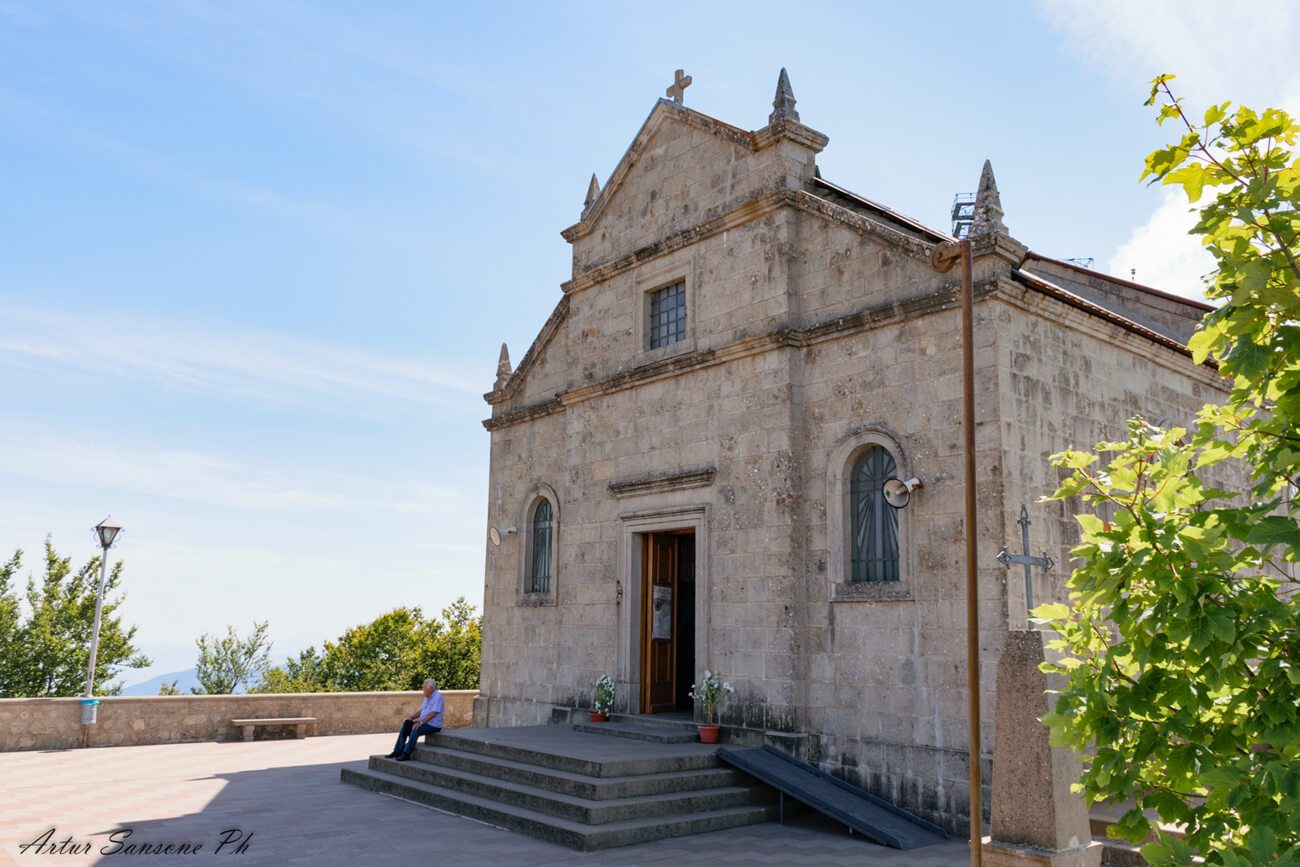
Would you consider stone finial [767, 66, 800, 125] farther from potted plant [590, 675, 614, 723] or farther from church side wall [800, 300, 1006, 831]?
potted plant [590, 675, 614, 723]

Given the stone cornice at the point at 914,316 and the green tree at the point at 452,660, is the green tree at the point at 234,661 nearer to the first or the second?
the green tree at the point at 452,660

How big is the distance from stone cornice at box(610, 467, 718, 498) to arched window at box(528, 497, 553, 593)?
108 inches

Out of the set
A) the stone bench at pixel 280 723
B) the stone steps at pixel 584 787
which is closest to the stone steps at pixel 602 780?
the stone steps at pixel 584 787

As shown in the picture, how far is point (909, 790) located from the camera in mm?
11070

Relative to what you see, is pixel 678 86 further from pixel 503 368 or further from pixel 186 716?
pixel 186 716

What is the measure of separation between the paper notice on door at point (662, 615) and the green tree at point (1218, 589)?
466 inches

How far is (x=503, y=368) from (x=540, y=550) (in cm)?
406

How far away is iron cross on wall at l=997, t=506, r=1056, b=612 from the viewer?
34.5ft

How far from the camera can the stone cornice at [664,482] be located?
14188mm

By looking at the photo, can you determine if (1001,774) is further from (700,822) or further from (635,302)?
(635,302)

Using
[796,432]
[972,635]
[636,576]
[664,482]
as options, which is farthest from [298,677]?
[972,635]

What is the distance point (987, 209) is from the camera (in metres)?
11.5

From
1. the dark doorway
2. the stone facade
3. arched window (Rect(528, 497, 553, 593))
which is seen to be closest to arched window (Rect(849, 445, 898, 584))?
the stone facade

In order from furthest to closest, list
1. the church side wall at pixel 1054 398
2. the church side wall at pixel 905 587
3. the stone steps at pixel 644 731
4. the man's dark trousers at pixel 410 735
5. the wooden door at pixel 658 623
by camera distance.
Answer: the wooden door at pixel 658 623 → the man's dark trousers at pixel 410 735 → the stone steps at pixel 644 731 → the church side wall at pixel 1054 398 → the church side wall at pixel 905 587
